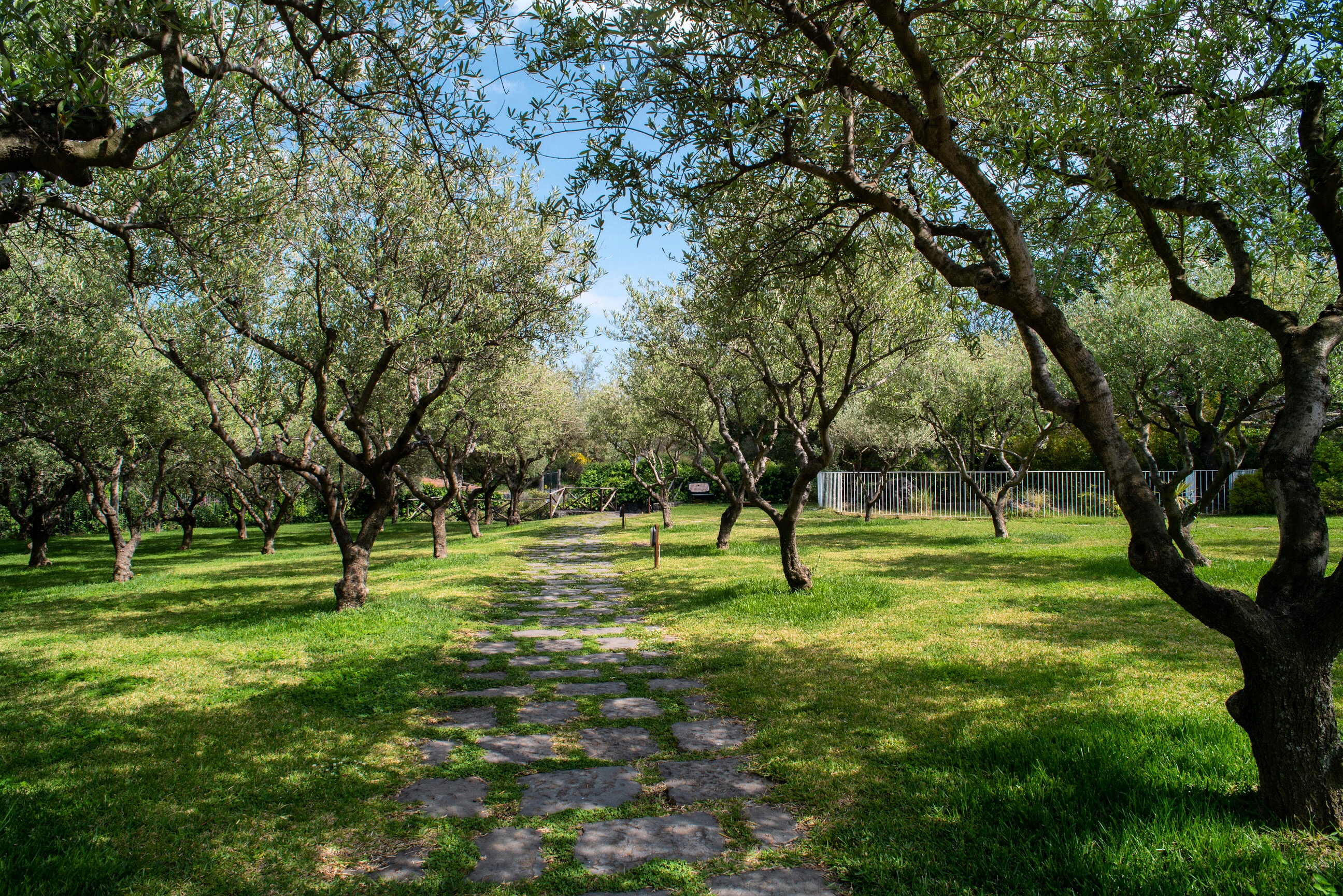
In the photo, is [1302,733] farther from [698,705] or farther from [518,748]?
[518,748]

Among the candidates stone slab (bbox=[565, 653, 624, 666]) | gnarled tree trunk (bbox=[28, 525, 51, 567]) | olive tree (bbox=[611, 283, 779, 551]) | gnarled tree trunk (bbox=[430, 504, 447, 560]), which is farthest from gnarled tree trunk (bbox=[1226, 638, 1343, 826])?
gnarled tree trunk (bbox=[28, 525, 51, 567])

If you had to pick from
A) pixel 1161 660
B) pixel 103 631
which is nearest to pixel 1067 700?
pixel 1161 660

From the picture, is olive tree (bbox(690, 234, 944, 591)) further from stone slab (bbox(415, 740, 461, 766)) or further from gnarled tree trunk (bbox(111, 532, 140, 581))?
gnarled tree trunk (bbox(111, 532, 140, 581))

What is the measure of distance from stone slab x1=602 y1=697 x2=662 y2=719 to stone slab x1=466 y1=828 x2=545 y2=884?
69.6 inches

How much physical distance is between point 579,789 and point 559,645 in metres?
3.71

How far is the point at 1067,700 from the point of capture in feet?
16.7

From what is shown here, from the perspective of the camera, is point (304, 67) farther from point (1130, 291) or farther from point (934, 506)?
point (934, 506)

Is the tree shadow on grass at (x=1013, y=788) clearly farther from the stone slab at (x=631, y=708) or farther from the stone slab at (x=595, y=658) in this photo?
the stone slab at (x=595, y=658)

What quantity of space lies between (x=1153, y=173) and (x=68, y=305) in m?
13.4

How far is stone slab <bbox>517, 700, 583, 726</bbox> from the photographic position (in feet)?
16.8

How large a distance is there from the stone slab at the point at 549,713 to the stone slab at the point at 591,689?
197 mm

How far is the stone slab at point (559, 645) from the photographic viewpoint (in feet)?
24.1

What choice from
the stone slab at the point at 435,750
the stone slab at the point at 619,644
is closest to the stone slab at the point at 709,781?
the stone slab at the point at 435,750

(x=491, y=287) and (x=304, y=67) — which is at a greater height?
(x=304, y=67)
